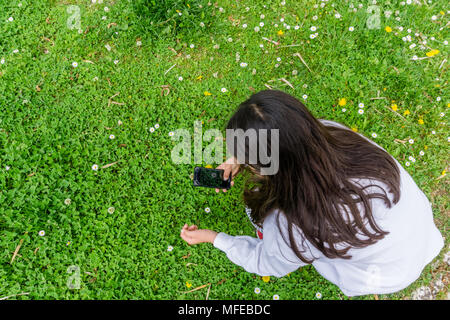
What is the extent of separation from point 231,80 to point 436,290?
8.75 feet

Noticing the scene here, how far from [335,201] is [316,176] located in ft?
0.51

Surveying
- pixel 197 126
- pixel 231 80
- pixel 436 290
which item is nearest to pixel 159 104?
pixel 197 126

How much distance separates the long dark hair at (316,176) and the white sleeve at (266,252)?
0.12 m

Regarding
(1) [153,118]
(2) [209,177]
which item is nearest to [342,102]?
(2) [209,177]

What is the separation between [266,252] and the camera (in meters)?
1.88

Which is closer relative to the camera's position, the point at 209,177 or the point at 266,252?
the point at 266,252

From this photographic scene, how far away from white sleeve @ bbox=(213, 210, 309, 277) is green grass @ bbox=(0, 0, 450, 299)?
58 cm

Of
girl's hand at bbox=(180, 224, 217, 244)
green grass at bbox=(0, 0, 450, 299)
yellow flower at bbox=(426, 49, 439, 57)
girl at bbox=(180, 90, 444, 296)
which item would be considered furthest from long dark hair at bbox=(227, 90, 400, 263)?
yellow flower at bbox=(426, 49, 439, 57)

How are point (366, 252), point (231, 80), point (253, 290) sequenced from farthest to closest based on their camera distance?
1. point (231, 80)
2. point (253, 290)
3. point (366, 252)

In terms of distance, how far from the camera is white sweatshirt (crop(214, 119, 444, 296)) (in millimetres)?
1581

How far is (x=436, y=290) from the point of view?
269 centimetres

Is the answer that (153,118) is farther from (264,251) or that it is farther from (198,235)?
(264,251)

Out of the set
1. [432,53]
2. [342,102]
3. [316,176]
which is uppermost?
[316,176]
